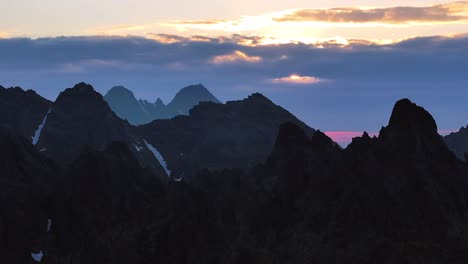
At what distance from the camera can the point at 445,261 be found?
199 m

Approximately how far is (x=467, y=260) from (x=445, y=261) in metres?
5.77

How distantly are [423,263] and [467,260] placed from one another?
40.5 feet

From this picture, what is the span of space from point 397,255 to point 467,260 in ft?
58.4

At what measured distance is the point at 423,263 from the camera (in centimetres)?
19625

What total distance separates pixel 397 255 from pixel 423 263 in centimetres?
678

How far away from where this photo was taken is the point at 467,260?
655 feet

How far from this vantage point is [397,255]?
654ft

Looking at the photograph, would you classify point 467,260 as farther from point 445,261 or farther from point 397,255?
point 397,255

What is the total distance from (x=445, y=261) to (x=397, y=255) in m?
12.1

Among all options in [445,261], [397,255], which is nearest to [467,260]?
[445,261]
